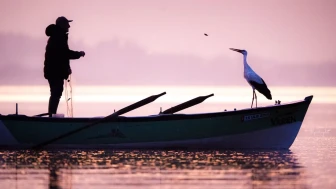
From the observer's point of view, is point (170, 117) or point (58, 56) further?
point (58, 56)

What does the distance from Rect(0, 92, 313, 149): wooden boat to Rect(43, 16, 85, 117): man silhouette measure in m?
0.73

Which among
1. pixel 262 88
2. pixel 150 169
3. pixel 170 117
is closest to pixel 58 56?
pixel 170 117

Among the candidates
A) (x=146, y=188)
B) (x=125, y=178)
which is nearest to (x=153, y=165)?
(x=125, y=178)

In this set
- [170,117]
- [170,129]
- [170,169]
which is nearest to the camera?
[170,169]

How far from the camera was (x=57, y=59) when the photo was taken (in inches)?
1148

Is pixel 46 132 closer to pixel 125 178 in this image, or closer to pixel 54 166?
pixel 54 166

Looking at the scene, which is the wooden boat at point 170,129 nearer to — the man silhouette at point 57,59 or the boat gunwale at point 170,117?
the boat gunwale at point 170,117

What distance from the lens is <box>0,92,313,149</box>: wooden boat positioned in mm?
28266

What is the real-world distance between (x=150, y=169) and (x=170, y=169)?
36 centimetres

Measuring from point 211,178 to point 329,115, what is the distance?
33685mm

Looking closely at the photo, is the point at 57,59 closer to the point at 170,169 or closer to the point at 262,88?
the point at 262,88

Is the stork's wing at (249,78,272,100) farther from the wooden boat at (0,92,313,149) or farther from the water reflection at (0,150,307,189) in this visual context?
the water reflection at (0,150,307,189)

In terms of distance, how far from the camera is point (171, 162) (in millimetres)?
25234

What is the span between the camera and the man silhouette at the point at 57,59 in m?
29.0
